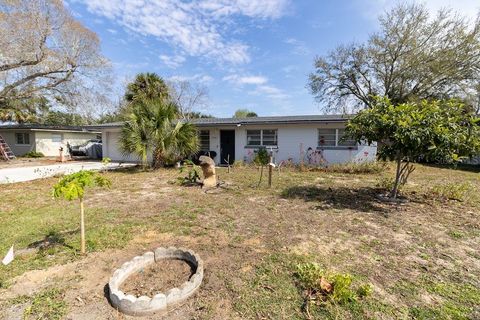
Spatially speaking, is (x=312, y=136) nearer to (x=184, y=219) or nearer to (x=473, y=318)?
(x=184, y=219)

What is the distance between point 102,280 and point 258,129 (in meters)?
12.0

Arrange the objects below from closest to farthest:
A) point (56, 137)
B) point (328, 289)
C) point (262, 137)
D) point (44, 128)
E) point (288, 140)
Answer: point (328, 289) → point (288, 140) → point (262, 137) → point (44, 128) → point (56, 137)

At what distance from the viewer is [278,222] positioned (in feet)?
16.4

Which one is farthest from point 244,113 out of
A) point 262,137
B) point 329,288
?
point 329,288

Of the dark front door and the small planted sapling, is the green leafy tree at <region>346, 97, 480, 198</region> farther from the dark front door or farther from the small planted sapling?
the dark front door

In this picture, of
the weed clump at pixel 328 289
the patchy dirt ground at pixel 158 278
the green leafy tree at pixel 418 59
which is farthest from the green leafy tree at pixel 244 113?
the weed clump at pixel 328 289

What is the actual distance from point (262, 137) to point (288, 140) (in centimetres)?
149

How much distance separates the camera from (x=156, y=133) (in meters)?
11.1

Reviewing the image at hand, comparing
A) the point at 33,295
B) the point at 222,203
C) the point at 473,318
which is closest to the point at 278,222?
the point at 222,203

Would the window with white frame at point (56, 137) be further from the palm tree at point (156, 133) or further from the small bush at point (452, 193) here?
the small bush at point (452, 193)

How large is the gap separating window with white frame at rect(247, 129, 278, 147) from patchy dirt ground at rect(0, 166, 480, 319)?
698 cm

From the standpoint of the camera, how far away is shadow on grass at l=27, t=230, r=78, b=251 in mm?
3862

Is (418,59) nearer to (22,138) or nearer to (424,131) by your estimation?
(424,131)

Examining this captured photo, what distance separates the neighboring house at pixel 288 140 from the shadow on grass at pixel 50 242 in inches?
392
